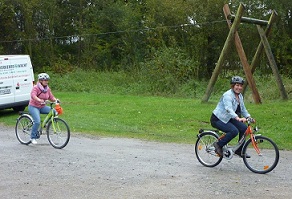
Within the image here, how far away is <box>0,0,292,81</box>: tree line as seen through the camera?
27.9 metres

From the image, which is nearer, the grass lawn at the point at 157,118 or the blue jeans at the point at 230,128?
the blue jeans at the point at 230,128

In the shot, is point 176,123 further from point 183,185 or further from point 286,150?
point 183,185

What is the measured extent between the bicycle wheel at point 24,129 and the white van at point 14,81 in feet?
17.2

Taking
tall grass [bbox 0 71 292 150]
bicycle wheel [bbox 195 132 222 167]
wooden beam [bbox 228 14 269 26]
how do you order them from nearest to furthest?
bicycle wheel [bbox 195 132 222 167] → tall grass [bbox 0 71 292 150] → wooden beam [bbox 228 14 269 26]

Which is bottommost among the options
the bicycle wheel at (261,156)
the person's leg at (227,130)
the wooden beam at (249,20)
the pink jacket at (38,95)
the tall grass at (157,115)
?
the tall grass at (157,115)

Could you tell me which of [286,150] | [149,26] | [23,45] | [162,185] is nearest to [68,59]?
[23,45]

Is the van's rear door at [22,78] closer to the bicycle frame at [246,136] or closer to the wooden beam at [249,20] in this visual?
the wooden beam at [249,20]

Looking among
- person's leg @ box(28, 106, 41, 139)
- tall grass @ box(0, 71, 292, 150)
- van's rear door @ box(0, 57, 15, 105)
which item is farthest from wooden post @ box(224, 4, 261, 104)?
person's leg @ box(28, 106, 41, 139)

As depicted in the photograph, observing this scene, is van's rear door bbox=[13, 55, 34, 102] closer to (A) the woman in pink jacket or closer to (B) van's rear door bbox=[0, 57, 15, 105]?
(B) van's rear door bbox=[0, 57, 15, 105]

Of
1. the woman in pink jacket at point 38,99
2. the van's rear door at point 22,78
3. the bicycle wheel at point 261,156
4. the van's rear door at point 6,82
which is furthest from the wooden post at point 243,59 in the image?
the bicycle wheel at point 261,156

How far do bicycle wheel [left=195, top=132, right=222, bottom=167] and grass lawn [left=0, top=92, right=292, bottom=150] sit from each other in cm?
295

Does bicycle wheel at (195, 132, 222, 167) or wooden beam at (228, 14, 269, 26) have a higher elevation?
wooden beam at (228, 14, 269, 26)

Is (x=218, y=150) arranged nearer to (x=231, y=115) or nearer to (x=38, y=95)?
(x=231, y=115)

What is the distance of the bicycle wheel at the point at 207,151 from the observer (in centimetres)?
949
